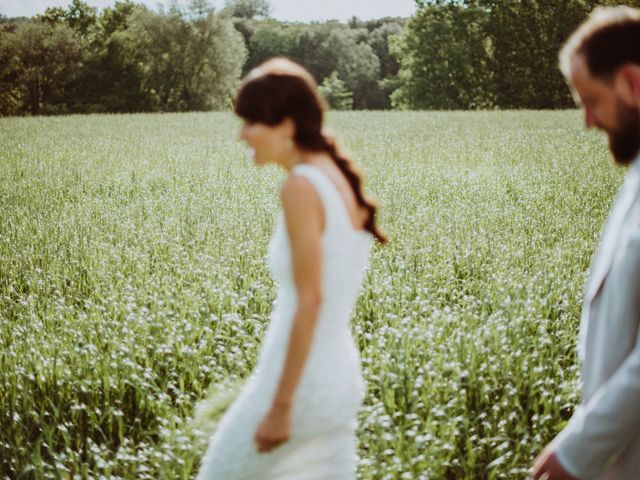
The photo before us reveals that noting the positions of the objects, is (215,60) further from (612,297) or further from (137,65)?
(612,297)

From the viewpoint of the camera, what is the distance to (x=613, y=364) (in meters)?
1.83

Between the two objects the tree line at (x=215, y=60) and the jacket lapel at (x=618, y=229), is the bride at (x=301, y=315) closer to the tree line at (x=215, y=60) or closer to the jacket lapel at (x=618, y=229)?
the jacket lapel at (x=618, y=229)

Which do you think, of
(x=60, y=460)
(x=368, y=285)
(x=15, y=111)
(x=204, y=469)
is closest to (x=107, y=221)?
(x=368, y=285)

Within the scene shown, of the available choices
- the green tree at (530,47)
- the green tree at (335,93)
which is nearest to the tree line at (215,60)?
the green tree at (530,47)

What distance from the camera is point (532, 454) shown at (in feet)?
12.3

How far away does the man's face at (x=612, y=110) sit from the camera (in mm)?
1906

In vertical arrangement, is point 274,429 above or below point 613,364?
below

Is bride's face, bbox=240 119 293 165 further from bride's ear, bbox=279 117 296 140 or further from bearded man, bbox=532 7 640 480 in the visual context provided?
bearded man, bbox=532 7 640 480

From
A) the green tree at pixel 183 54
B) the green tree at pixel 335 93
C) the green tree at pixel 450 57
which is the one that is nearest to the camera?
the green tree at pixel 450 57

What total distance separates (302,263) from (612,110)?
1035mm

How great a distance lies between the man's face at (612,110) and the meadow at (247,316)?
2.07 metres

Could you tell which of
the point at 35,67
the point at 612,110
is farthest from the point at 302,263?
the point at 35,67

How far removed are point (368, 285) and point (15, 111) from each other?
219ft

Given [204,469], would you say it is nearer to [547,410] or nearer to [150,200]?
[547,410]
